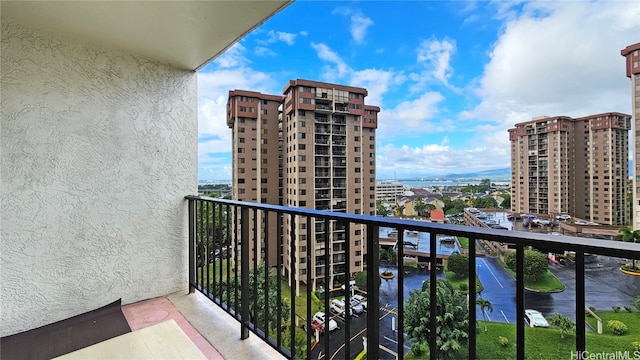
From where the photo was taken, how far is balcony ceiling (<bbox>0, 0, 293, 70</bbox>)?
1733 millimetres

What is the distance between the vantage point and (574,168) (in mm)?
6406

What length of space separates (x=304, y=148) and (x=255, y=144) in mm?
1149

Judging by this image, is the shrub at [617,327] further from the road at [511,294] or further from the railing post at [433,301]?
the railing post at [433,301]

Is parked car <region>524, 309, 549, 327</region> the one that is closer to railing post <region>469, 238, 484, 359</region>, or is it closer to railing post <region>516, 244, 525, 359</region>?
railing post <region>516, 244, 525, 359</region>

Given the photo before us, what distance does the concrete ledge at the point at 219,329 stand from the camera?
1.68 meters

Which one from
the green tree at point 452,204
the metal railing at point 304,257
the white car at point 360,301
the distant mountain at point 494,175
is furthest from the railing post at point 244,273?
the distant mountain at point 494,175

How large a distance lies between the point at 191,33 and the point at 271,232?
1.67 metres

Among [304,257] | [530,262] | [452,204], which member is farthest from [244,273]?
[452,204]

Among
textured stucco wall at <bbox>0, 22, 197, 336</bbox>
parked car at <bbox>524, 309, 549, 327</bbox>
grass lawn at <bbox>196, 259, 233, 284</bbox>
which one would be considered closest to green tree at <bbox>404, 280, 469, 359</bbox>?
parked car at <bbox>524, 309, 549, 327</bbox>

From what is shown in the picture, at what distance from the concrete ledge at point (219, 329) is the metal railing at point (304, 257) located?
68 millimetres

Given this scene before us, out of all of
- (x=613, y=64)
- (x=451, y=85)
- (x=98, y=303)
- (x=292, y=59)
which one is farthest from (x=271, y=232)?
(x=451, y=85)

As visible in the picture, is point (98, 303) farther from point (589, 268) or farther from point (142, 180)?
point (589, 268)

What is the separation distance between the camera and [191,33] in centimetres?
207

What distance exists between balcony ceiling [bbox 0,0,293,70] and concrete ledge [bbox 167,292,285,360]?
2.22m
